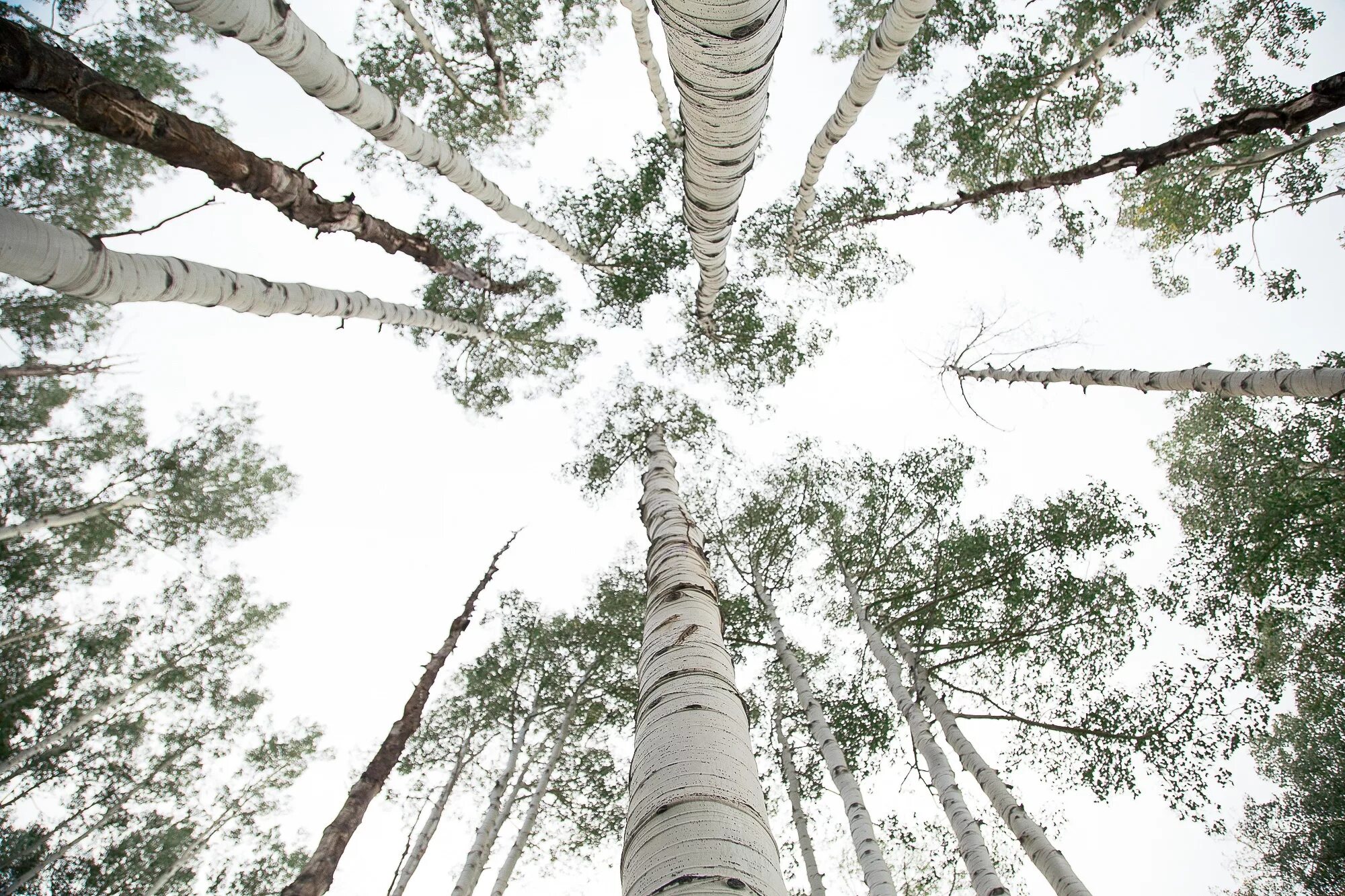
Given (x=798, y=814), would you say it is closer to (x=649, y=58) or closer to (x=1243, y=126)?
(x=1243, y=126)

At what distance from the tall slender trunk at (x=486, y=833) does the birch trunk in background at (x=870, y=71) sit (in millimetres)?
10142

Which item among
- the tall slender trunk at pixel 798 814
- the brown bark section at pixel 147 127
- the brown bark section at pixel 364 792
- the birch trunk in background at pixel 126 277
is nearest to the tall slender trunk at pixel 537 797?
the tall slender trunk at pixel 798 814

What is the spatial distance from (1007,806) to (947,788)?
1.87 ft

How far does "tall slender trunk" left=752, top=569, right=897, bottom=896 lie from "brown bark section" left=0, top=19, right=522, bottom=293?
7.40 meters

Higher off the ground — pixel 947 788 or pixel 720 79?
pixel 720 79

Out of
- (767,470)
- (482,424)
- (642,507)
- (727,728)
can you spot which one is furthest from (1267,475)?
(482,424)

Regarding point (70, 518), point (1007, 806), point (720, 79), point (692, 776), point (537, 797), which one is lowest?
point (692, 776)

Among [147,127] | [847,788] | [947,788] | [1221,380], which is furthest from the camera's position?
[847,788]

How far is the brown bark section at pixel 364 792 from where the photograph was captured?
3678 millimetres

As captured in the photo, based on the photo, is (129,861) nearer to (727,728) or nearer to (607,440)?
(607,440)

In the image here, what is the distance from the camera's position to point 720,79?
2355 millimetres

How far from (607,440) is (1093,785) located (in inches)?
315

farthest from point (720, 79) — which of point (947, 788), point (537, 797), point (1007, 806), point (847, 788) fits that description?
point (537, 797)

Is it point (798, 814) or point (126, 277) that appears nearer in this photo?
point (126, 277)
